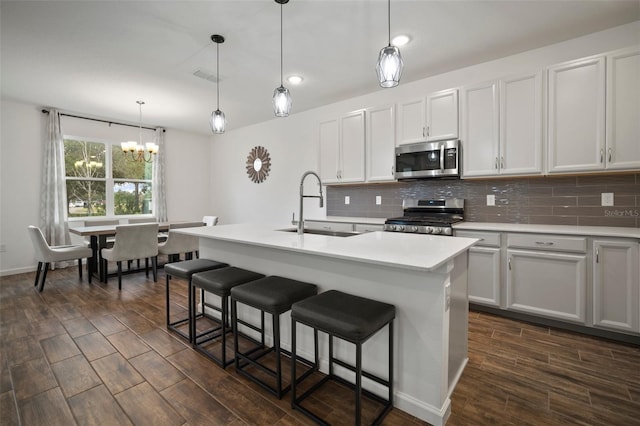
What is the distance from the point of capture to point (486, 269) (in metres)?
2.84

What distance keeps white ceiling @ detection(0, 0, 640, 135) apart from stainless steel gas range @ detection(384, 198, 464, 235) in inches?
62.1

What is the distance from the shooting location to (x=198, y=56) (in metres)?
3.12

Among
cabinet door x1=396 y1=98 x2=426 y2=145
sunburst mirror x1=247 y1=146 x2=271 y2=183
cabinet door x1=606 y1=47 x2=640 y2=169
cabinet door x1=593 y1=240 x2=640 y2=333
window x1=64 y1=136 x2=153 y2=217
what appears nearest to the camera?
cabinet door x1=593 y1=240 x2=640 y2=333

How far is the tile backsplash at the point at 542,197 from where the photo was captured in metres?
2.65

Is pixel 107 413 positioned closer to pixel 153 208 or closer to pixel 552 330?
pixel 552 330

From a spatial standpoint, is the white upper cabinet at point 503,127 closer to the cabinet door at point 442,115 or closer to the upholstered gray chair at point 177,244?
the cabinet door at point 442,115

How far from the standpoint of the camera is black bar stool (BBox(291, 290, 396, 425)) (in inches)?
53.5

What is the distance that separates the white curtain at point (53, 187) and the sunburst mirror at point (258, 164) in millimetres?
3116

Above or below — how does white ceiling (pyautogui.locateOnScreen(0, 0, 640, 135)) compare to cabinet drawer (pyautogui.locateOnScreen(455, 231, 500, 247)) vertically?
above

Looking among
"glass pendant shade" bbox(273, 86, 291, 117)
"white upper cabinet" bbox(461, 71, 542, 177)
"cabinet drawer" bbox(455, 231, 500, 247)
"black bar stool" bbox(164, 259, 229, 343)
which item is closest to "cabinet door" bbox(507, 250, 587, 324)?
"cabinet drawer" bbox(455, 231, 500, 247)

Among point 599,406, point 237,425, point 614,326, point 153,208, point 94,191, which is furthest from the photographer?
point 153,208

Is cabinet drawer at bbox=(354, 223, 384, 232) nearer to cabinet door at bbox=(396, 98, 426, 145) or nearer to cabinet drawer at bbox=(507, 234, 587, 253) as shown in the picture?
cabinet door at bbox=(396, 98, 426, 145)

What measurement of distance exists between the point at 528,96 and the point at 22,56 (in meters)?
5.14

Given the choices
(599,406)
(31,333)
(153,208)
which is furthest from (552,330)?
(153,208)
